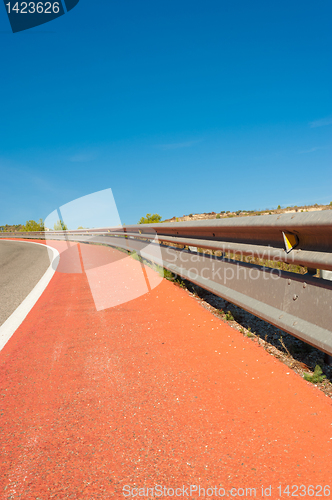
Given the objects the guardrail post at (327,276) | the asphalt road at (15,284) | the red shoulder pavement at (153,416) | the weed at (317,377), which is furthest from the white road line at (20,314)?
the guardrail post at (327,276)

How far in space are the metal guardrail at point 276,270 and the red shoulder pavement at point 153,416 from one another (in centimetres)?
44

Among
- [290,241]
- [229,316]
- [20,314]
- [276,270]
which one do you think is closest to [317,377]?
[276,270]

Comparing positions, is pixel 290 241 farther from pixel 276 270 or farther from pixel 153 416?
pixel 153 416

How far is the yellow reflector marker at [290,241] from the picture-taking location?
8.92 ft

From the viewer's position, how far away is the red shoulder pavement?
5.74 ft

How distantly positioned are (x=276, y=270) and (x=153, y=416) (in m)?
1.57

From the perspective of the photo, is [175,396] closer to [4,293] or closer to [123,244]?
[4,293]

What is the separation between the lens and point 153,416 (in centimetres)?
226

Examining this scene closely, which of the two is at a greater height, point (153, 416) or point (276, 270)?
point (276, 270)

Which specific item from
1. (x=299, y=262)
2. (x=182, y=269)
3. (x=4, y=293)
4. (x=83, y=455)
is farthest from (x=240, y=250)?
(x=4, y=293)

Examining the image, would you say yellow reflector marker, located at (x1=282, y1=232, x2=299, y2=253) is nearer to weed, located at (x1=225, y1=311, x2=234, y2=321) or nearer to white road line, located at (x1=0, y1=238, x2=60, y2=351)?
weed, located at (x1=225, y1=311, x2=234, y2=321)

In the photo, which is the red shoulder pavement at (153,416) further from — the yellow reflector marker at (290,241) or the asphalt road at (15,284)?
the asphalt road at (15,284)

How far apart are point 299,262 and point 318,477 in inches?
56.6

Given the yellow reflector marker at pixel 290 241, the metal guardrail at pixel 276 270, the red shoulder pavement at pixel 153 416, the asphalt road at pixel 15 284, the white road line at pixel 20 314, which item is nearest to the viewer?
the red shoulder pavement at pixel 153 416
